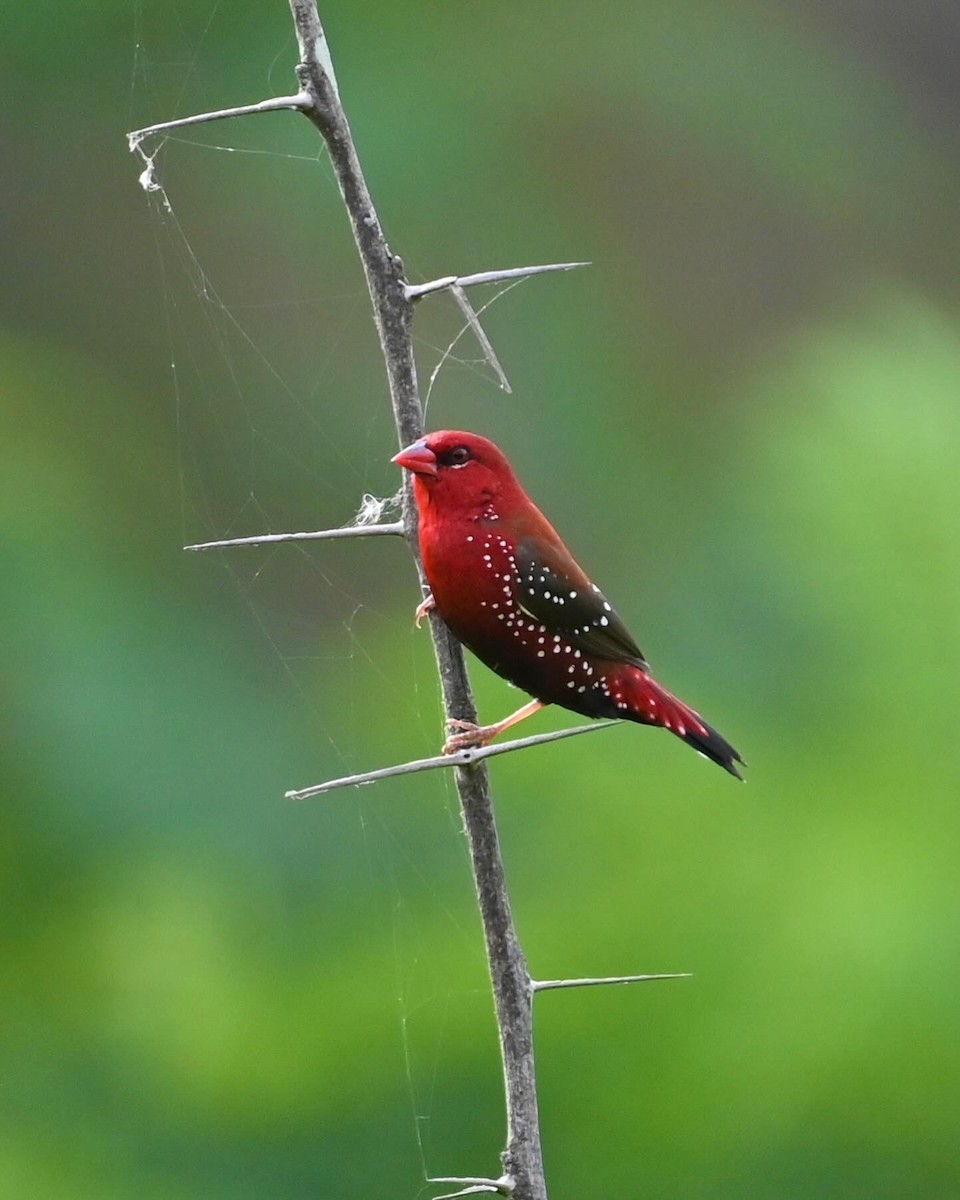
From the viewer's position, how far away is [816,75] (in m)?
7.20

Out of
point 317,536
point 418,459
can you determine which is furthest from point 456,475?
point 317,536

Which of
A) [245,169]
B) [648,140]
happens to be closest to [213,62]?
[245,169]

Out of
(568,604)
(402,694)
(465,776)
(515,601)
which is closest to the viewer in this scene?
(465,776)

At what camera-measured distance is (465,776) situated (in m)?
1.96

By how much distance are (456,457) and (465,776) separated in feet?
1.51

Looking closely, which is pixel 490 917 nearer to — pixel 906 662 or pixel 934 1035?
pixel 934 1035

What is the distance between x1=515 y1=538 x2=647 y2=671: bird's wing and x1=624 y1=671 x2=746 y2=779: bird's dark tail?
5 cm

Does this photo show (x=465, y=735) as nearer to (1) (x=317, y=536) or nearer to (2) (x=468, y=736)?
(2) (x=468, y=736)

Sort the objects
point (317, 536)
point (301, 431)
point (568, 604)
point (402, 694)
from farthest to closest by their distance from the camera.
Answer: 1. point (301, 431)
2. point (402, 694)
3. point (568, 604)
4. point (317, 536)

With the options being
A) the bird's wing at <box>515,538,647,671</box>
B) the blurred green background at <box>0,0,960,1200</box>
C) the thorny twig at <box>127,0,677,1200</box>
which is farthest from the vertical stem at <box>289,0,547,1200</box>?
the blurred green background at <box>0,0,960,1200</box>

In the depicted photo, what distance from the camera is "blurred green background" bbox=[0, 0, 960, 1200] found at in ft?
11.6

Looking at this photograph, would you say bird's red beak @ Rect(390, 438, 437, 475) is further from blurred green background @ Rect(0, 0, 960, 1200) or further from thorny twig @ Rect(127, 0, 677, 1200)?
blurred green background @ Rect(0, 0, 960, 1200)

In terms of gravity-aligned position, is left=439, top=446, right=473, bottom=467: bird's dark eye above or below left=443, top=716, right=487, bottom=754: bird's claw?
above

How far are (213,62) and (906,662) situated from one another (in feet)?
11.6
